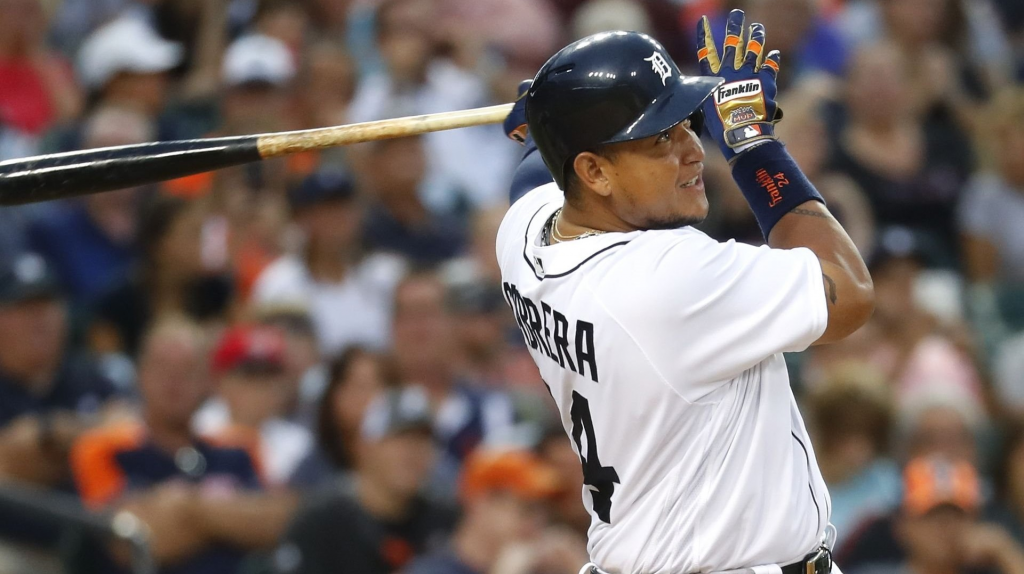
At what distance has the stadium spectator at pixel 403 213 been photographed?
7113 mm

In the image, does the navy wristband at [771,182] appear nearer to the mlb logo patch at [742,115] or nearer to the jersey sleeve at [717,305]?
the mlb logo patch at [742,115]

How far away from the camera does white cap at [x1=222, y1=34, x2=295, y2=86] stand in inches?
295

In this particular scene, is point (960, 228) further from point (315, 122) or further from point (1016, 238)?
point (315, 122)

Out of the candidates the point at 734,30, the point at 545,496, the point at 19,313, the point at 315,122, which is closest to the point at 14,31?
the point at 315,122

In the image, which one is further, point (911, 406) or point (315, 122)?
point (315, 122)

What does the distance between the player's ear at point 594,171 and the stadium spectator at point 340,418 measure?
3.13 m

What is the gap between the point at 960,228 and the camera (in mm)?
7480

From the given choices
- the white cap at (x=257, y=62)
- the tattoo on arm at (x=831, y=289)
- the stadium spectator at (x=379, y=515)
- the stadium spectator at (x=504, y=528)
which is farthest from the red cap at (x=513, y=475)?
the white cap at (x=257, y=62)

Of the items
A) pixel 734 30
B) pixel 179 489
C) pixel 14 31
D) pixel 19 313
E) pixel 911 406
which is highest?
pixel 14 31

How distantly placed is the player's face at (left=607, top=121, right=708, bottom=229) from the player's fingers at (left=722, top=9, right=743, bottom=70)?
20 centimetres

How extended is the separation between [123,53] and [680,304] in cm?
509

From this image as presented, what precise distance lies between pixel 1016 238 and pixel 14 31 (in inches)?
204

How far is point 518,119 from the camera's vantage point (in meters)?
3.72

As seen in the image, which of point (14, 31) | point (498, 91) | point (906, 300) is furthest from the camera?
point (498, 91)
